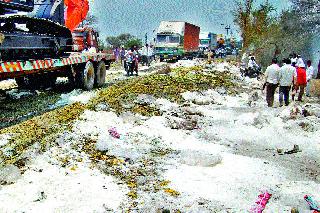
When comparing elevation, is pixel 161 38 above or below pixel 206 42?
above

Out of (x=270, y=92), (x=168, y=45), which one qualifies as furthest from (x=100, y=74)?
(x=168, y=45)

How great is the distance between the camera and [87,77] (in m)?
13.1

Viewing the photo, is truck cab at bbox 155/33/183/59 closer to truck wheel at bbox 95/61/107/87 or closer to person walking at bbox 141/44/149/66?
person walking at bbox 141/44/149/66

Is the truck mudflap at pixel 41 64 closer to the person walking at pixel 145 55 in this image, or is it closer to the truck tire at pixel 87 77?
the truck tire at pixel 87 77

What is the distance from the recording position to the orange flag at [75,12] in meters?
12.5

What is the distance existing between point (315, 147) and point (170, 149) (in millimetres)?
2868

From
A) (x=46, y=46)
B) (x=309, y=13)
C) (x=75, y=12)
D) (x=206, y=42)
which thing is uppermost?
(x=309, y=13)

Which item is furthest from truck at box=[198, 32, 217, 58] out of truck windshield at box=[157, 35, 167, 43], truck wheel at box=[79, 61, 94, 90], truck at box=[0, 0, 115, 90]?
truck wheel at box=[79, 61, 94, 90]

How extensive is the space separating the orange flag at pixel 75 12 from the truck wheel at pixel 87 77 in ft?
4.79

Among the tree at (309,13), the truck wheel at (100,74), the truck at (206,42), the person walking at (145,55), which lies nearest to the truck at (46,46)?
the truck wheel at (100,74)

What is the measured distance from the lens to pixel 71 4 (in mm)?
12391

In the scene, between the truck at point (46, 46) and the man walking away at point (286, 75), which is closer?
the truck at point (46, 46)

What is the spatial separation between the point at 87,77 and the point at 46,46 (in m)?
3.09

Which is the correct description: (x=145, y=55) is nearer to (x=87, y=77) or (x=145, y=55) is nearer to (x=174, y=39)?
(x=174, y=39)
